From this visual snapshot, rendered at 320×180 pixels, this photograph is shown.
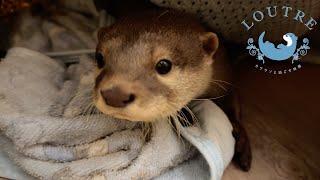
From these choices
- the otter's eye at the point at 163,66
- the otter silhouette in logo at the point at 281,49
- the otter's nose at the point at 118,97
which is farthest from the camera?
the otter silhouette in logo at the point at 281,49

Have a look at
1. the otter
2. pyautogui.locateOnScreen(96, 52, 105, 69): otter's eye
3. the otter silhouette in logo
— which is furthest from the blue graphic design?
pyautogui.locateOnScreen(96, 52, 105, 69): otter's eye

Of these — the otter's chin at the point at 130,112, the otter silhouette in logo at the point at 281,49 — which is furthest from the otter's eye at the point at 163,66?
the otter silhouette in logo at the point at 281,49

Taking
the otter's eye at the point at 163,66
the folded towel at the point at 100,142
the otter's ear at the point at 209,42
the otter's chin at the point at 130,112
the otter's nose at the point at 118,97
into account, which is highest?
the otter's ear at the point at 209,42

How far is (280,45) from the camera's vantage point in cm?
141

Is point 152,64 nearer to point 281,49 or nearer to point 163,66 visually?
point 163,66

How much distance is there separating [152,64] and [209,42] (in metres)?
0.20

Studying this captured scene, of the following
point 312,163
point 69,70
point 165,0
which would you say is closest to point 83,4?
point 69,70

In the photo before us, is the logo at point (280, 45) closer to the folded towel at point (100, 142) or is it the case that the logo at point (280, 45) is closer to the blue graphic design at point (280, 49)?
the blue graphic design at point (280, 49)

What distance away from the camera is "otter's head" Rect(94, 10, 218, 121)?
1.18 m

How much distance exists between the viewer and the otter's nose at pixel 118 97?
3.77 feet

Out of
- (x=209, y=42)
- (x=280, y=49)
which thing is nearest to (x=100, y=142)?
(x=209, y=42)

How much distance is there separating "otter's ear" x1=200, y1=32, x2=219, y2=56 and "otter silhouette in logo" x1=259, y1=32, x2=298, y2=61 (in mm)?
153

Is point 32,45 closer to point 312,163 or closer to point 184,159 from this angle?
point 184,159

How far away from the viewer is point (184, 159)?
53.9 inches
